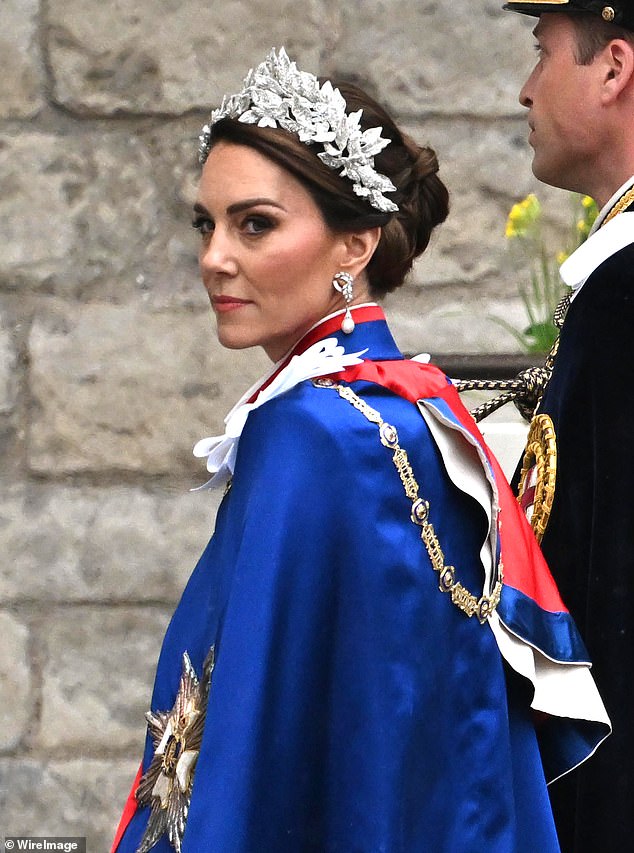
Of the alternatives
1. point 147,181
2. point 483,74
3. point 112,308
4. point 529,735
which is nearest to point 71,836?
point 112,308

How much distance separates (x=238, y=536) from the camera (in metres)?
1.53

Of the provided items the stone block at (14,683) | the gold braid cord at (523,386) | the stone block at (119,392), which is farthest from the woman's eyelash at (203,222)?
the stone block at (14,683)

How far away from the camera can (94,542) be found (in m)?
2.90

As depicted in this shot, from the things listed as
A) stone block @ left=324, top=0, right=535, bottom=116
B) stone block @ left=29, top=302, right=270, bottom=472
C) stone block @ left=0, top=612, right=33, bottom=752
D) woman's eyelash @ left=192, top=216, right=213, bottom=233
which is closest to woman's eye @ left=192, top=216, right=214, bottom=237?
woman's eyelash @ left=192, top=216, right=213, bottom=233

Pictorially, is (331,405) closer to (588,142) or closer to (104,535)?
Answer: (588,142)

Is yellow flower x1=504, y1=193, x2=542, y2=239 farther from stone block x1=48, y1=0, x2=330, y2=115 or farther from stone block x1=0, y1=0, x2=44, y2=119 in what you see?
stone block x1=0, y1=0, x2=44, y2=119

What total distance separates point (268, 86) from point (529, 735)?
0.80 m

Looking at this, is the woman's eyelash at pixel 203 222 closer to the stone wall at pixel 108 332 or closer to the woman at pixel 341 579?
the woman at pixel 341 579

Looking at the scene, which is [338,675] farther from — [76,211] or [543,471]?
[76,211]

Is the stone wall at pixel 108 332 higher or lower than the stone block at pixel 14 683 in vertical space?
higher

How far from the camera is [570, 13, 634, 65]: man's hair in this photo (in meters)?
1.85

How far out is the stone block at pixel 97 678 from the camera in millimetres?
2904

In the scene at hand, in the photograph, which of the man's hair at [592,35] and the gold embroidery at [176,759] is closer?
the gold embroidery at [176,759]

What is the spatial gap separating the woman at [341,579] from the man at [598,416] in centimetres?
10
